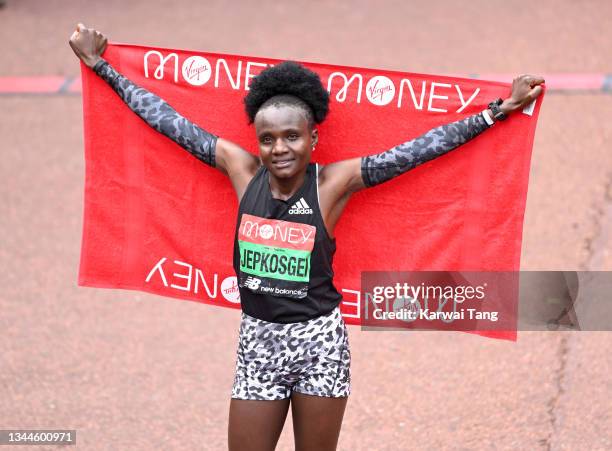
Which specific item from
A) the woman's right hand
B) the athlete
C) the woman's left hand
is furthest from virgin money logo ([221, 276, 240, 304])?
the woman's left hand

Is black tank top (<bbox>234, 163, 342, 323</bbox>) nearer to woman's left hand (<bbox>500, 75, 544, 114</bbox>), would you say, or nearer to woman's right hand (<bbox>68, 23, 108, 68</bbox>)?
woman's left hand (<bbox>500, 75, 544, 114</bbox>)

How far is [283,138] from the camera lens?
4.09m

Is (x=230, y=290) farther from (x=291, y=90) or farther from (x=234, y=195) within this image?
(x=291, y=90)

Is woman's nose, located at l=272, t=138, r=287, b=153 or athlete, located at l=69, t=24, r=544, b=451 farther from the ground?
woman's nose, located at l=272, t=138, r=287, b=153

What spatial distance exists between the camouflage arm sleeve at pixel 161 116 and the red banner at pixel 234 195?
14 centimetres

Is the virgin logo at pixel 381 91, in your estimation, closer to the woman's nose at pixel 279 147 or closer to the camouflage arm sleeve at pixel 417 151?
the camouflage arm sleeve at pixel 417 151

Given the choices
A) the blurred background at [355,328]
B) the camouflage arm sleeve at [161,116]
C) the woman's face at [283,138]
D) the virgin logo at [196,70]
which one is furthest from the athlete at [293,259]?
A: the blurred background at [355,328]

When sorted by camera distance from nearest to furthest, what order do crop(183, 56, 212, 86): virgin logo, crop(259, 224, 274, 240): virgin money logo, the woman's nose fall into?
1. the woman's nose
2. crop(259, 224, 274, 240): virgin money logo
3. crop(183, 56, 212, 86): virgin logo

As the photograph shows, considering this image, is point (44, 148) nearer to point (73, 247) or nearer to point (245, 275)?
point (73, 247)

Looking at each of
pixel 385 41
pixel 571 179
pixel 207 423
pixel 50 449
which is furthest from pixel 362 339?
pixel 385 41

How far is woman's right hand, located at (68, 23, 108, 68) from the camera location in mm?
4652

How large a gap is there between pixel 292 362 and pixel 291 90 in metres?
1.16

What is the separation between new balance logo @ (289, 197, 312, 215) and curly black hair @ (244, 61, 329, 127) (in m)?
0.34

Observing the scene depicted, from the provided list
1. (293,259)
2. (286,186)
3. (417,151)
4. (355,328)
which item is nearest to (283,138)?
(286,186)
